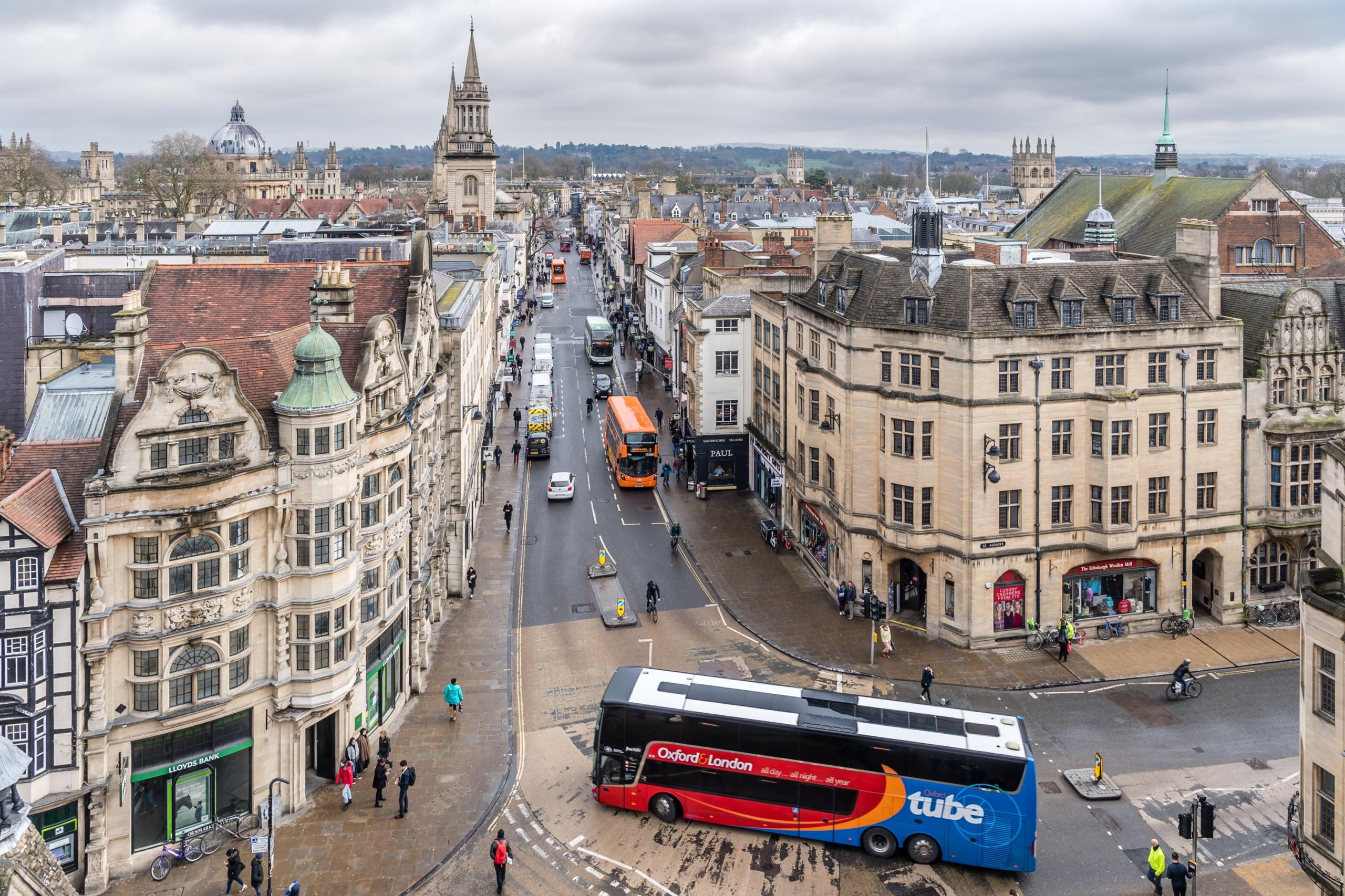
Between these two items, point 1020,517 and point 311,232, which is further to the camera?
point 311,232

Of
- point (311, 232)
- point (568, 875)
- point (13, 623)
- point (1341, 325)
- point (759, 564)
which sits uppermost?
point (311, 232)

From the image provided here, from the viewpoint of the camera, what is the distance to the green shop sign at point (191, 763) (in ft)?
94.9

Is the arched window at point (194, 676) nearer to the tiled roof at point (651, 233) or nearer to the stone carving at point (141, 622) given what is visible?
the stone carving at point (141, 622)

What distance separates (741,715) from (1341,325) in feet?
115

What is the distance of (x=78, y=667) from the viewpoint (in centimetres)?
2739

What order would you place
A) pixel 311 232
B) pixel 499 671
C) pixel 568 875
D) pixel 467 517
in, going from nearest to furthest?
pixel 568 875, pixel 499 671, pixel 467 517, pixel 311 232

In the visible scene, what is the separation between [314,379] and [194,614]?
23.9 ft

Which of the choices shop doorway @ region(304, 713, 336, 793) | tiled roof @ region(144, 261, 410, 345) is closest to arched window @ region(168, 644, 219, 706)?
shop doorway @ region(304, 713, 336, 793)

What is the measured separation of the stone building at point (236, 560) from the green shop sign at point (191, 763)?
7 cm

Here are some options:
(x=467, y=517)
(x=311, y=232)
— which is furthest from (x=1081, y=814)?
(x=311, y=232)

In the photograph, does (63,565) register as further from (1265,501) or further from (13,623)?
(1265,501)

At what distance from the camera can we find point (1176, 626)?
45312 mm

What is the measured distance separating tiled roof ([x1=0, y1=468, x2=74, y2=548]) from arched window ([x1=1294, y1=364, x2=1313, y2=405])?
46.2 meters

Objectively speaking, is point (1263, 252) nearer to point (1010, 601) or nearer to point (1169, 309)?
point (1169, 309)
